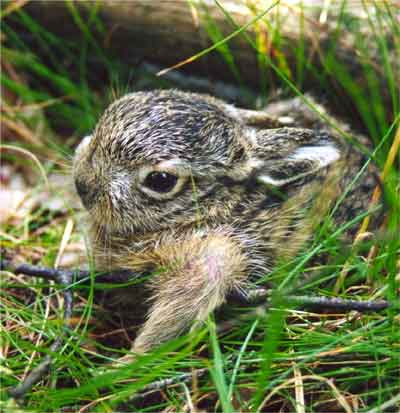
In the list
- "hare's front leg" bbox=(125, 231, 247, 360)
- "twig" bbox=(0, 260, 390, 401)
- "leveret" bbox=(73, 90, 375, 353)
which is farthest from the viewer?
"leveret" bbox=(73, 90, 375, 353)

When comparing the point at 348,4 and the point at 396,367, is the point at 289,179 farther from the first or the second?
the point at 348,4

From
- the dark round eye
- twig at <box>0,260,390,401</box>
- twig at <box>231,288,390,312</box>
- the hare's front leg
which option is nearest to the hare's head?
the dark round eye

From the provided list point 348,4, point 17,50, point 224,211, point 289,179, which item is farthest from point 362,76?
point 17,50

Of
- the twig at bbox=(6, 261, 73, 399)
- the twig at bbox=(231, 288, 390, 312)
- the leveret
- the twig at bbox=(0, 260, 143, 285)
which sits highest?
the leveret

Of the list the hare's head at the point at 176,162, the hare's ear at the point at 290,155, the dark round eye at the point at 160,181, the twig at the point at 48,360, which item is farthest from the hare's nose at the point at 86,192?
the hare's ear at the point at 290,155

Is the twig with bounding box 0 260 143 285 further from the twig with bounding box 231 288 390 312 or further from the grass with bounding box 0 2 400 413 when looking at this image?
the twig with bounding box 231 288 390 312

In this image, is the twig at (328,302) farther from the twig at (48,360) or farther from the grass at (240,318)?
the twig at (48,360)

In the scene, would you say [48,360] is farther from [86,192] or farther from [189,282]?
[86,192]
